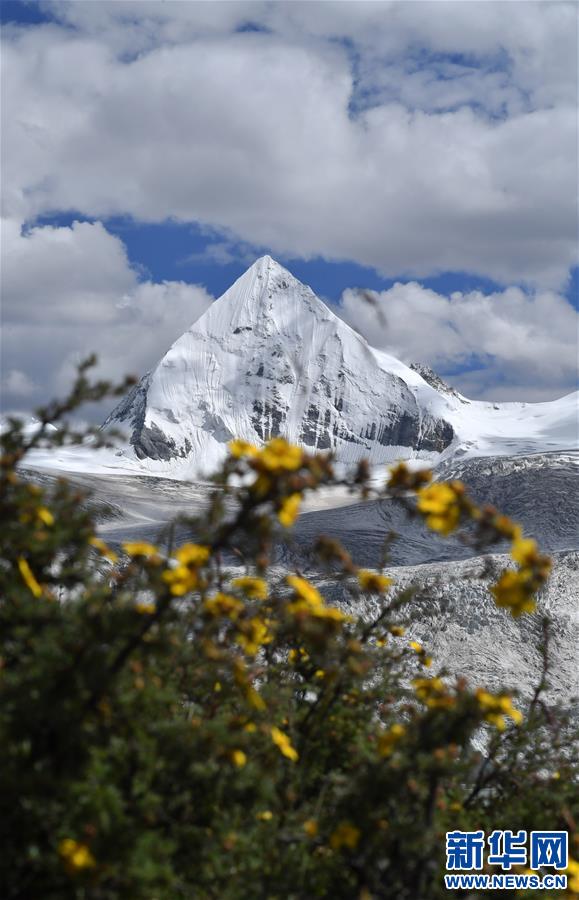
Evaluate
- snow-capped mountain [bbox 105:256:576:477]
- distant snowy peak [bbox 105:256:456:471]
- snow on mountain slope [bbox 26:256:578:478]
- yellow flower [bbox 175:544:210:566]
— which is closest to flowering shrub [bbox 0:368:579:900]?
yellow flower [bbox 175:544:210:566]

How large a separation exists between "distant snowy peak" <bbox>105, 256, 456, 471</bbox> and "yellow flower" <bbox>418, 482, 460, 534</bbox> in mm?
57809

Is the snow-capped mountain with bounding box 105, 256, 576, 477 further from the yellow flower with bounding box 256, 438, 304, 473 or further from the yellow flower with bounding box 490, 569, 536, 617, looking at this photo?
the yellow flower with bounding box 256, 438, 304, 473

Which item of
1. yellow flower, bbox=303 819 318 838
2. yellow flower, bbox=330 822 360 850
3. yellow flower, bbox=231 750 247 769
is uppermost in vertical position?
yellow flower, bbox=231 750 247 769

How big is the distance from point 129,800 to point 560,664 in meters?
7.99

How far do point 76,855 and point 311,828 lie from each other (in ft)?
3.02

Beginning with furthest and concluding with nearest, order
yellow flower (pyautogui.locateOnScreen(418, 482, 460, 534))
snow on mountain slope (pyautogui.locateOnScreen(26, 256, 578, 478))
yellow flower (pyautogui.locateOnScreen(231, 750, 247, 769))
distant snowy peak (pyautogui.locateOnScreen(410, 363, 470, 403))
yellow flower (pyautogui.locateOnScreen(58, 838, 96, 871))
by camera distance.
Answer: distant snowy peak (pyautogui.locateOnScreen(410, 363, 470, 403)) → snow on mountain slope (pyautogui.locateOnScreen(26, 256, 578, 478)) → yellow flower (pyautogui.locateOnScreen(231, 750, 247, 769)) → yellow flower (pyautogui.locateOnScreen(58, 838, 96, 871)) → yellow flower (pyautogui.locateOnScreen(418, 482, 460, 534))

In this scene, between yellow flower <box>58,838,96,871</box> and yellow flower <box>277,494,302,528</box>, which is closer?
yellow flower <box>277,494,302,528</box>

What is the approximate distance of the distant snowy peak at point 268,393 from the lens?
6228cm

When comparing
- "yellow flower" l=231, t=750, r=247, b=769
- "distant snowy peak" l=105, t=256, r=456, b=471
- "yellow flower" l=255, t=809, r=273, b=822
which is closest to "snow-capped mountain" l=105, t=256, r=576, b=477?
"distant snowy peak" l=105, t=256, r=456, b=471

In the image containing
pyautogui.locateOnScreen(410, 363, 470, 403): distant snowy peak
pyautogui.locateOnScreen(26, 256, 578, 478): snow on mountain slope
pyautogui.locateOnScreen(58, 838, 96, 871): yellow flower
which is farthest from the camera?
pyautogui.locateOnScreen(410, 363, 470, 403): distant snowy peak

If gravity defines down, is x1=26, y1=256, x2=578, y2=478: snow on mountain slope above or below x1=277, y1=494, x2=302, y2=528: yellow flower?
above

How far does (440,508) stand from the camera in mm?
2277

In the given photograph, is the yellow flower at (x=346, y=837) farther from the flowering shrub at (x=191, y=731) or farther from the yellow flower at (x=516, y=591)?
the yellow flower at (x=516, y=591)

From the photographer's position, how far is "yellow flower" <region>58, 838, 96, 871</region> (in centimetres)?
237
